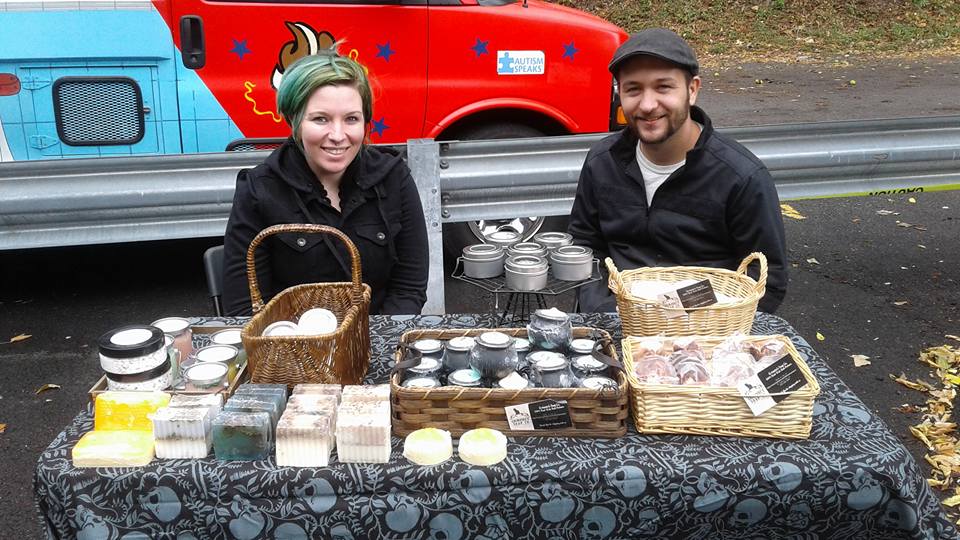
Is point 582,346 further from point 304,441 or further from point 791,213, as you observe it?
point 791,213

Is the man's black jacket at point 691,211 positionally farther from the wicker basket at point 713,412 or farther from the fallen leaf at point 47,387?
the fallen leaf at point 47,387

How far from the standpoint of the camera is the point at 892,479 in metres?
1.67

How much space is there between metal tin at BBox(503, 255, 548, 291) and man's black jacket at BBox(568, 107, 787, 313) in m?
0.63

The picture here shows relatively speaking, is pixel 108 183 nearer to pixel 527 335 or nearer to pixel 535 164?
pixel 535 164

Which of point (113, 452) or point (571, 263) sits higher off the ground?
point (571, 263)

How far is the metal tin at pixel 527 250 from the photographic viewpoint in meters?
2.20

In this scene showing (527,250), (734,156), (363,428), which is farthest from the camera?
(734,156)

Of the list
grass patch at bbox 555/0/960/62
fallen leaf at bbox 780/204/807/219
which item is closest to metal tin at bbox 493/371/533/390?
fallen leaf at bbox 780/204/807/219

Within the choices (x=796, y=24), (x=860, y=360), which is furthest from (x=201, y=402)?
(x=796, y=24)

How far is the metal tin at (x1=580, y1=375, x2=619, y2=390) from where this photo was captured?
1733 millimetres

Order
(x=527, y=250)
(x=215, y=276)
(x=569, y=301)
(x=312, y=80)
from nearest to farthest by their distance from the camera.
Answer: (x=527, y=250) < (x=312, y=80) < (x=215, y=276) < (x=569, y=301)

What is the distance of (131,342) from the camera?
5.88ft

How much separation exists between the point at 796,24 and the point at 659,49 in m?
13.5

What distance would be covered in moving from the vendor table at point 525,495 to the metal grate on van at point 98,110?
2.80 meters
